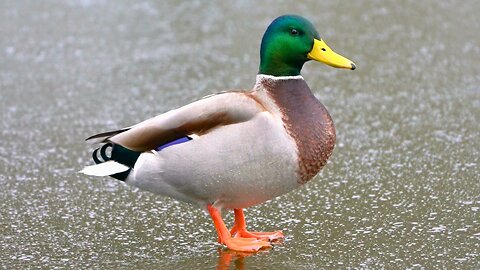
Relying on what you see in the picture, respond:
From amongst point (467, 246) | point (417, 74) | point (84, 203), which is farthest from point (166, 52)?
point (467, 246)

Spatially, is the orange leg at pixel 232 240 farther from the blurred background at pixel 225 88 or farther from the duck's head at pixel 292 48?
the duck's head at pixel 292 48

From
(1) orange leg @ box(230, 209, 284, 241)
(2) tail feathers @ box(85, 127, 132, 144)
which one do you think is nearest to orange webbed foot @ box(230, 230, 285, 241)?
(1) orange leg @ box(230, 209, 284, 241)

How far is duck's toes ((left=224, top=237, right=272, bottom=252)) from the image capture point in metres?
3.11

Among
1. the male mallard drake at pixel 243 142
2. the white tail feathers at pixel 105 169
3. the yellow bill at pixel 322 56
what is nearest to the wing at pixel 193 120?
the male mallard drake at pixel 243 142

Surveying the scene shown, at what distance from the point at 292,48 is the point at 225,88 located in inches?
86.8

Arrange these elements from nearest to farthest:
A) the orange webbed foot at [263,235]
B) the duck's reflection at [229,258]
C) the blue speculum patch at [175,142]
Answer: the duck's reflection at [229,258]
the blue speculum patch at [175,142]
the orange webbed foot at [263,235]

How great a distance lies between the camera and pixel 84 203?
3701 millimetres

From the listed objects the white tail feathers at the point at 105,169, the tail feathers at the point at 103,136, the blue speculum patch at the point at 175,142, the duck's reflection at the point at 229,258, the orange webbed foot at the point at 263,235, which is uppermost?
the tail feathers at the point at 103,136

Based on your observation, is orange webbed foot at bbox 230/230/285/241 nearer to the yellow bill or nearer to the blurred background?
the blurred background

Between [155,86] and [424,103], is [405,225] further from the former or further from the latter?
[155,86]

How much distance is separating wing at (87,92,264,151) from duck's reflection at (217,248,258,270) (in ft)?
1.44

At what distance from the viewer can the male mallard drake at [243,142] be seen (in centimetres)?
302

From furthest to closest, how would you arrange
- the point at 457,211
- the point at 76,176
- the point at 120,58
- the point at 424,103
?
the point at 120,58
the point at 424,103
the point at 76,176
the point at 457,211

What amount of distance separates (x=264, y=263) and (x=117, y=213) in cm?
84
